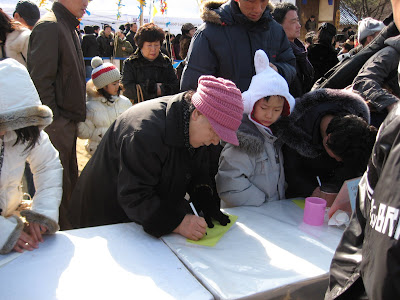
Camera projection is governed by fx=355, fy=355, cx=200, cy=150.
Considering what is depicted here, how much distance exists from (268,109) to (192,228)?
32.2 inches

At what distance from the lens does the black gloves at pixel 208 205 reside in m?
1.55

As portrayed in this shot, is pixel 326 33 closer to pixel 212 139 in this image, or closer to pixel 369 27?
pixel 369 27

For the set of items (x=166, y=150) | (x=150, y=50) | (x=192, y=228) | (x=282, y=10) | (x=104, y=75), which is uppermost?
(x=282, y=10)

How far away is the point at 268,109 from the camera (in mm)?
1887

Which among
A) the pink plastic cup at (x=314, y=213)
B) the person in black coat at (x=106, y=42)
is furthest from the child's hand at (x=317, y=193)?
the person in black coat at (x=106, y=42)

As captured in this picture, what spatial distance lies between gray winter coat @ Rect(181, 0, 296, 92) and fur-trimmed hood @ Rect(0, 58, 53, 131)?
3.90 ft

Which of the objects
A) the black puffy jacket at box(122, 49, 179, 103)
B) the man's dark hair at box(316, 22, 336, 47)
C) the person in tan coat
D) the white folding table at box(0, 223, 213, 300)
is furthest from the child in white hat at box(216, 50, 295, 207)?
the man's dark hair at box(316, 22, 336, 47)

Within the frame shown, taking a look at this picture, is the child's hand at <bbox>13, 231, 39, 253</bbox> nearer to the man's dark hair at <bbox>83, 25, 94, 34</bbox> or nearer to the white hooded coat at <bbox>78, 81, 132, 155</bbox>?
the white hooded coat at <bbox>78, 81, 132, 155</bbox>

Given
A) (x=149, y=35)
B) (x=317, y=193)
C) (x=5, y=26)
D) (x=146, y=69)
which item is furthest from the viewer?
(x=146, y=69)

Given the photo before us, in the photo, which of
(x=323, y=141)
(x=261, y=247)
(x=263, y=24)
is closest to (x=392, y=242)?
(x=261, y=247)

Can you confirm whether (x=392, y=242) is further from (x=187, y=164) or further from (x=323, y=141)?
(x=323, y=141)

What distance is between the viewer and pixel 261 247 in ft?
4.54

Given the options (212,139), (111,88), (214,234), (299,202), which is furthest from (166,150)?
(111,88)

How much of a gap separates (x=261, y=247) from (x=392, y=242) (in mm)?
830
